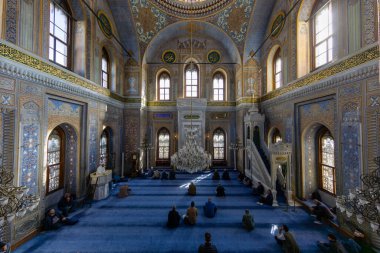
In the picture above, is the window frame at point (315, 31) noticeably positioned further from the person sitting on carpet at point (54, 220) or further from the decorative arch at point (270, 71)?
the person sitting on carpet at point (54, 220)

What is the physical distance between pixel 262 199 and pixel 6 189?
7190mm

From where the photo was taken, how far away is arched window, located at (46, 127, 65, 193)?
6.32 meters

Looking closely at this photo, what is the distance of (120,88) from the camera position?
1077 cm

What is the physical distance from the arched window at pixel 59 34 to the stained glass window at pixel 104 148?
374 cm

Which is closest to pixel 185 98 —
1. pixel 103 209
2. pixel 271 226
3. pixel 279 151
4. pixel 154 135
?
pixel 154 135

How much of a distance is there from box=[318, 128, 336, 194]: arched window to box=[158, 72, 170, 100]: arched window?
9.40 m

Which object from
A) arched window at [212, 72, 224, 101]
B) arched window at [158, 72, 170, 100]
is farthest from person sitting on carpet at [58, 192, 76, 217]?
arched window at [212, 72, 224, 101]

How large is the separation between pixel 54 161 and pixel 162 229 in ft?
14.8

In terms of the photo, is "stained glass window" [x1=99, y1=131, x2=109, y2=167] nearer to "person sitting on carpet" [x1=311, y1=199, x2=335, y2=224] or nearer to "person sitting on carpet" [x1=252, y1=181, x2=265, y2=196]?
"person sitting on carpet" [x1=252, y1=181, x2=265, y2=196]

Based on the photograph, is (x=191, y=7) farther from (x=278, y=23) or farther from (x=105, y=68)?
(x=105, y=68)

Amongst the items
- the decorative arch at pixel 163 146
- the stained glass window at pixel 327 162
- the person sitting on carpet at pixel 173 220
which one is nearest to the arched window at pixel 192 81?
the decorative arch at pixel 163 146

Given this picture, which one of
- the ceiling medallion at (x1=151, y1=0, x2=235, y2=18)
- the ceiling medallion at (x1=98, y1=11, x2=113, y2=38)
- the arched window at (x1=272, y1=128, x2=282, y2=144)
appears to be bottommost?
the arched window at (x1=272, y1=128, x2=282, y2=144)

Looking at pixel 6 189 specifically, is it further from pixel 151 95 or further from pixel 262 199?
pixel 151 95

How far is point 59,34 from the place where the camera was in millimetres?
6426
